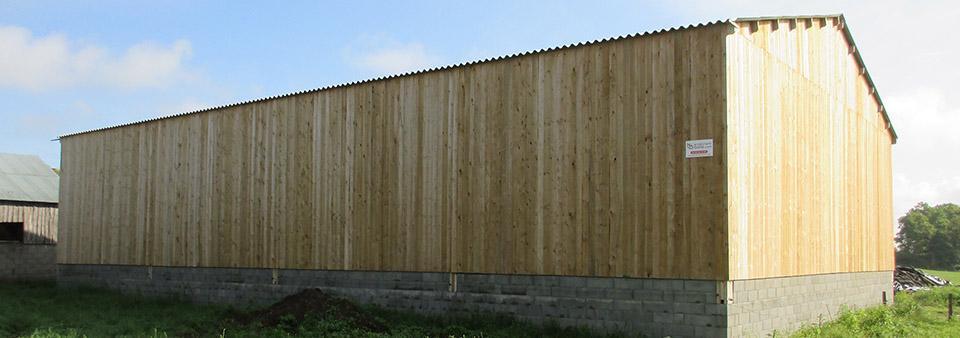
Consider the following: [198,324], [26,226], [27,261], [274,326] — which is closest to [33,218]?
[26,226]

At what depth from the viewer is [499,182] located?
50.2ft

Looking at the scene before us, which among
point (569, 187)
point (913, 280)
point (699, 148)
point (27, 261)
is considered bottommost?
point (913, 280)

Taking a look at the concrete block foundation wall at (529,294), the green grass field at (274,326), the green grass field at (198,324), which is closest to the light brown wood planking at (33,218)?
the green grass field at (274,326)

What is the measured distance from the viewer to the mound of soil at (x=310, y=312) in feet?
48.8

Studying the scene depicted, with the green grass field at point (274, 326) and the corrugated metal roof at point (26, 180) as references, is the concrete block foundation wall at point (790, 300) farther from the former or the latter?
the corrugated metal roof at point (26, 180)

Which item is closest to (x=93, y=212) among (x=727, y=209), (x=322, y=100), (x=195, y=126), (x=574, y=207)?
(x=195, y=126)

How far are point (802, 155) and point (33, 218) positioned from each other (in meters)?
24.6

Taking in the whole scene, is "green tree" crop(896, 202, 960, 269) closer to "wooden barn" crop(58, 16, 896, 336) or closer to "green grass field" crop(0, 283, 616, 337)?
"wooden barn" crop(58, 16, 896, 336)

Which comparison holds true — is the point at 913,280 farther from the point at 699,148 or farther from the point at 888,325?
the point at 699,148

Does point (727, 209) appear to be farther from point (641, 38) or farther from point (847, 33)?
point (847, 33)

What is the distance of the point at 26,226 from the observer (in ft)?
94.6

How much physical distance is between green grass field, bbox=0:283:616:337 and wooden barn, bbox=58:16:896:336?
1.41ft

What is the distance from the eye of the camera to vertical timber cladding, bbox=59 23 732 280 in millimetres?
13281

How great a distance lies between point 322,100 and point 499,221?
534 centimetres
